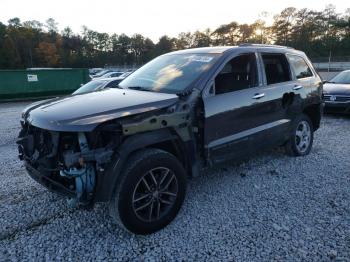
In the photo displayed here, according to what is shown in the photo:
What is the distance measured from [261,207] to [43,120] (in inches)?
103

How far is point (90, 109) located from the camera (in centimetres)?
297

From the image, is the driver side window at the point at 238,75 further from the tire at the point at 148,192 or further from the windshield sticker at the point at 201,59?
the tire at the point at 148,192

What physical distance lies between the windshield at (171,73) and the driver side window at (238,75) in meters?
0.22

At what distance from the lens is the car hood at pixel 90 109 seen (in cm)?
274

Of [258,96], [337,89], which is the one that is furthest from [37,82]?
[258,96]

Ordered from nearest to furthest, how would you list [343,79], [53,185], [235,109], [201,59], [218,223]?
[53,185], [218,223], [235,109], [201,59], [343,79]

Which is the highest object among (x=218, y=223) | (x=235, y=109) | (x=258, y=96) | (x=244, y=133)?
(x=258, y=96)

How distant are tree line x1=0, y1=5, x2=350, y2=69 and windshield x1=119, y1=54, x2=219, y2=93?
51.3m

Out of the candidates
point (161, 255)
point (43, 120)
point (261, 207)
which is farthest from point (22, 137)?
point (261, 207)

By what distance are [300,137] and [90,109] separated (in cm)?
397

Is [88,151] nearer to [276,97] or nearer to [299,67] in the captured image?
[276,97]

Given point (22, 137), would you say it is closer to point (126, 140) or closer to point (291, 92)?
point (126, 140)

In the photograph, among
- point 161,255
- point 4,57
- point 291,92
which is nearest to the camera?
point 161,255

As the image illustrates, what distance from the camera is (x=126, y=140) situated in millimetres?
2912
